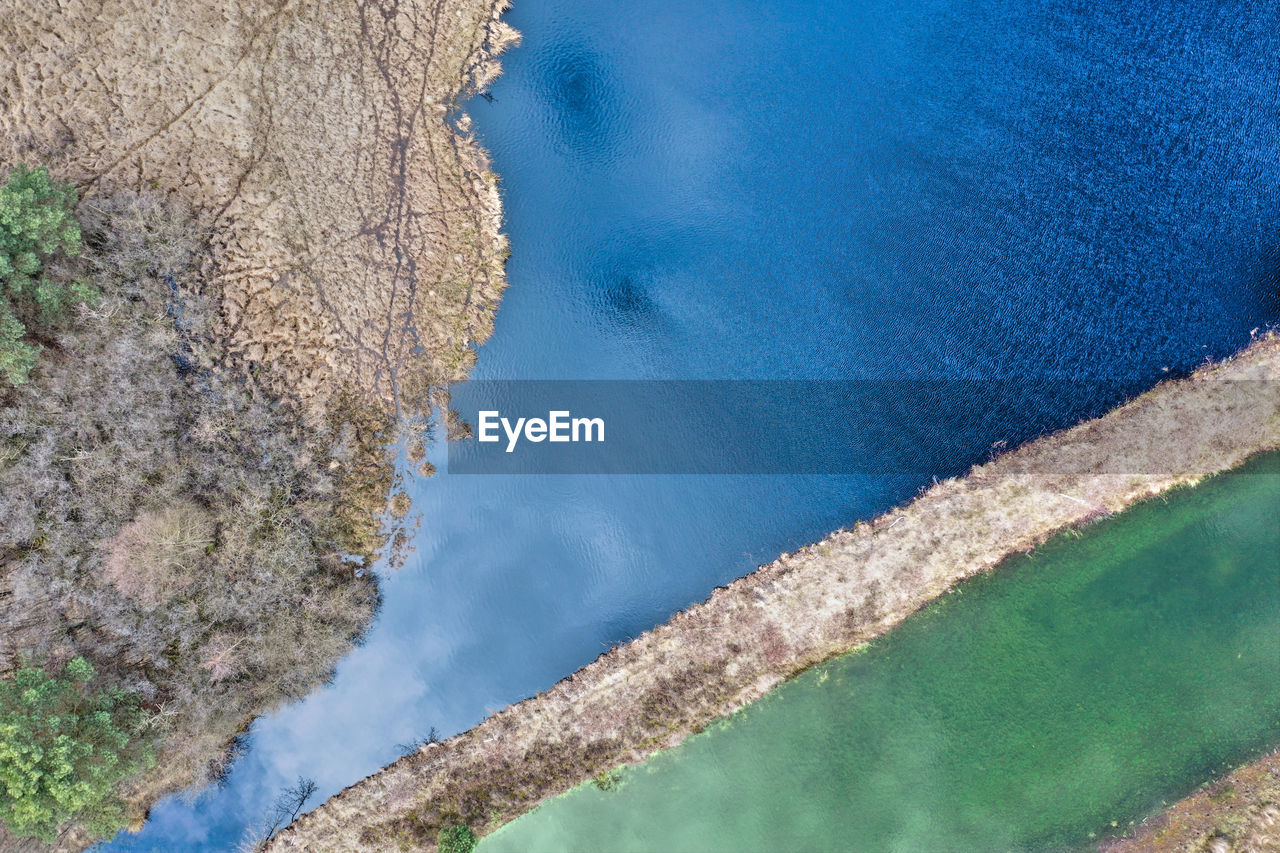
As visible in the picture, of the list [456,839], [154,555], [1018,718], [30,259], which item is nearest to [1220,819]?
[1018,718]

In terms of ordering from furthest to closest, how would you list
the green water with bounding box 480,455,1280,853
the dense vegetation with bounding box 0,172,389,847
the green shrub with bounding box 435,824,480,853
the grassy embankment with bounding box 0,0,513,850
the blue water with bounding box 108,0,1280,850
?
the blue water with bounding box 108,0,1280,850 < the green water with bounding box 480,455,1280,853 < the green shrub with bounding box 435,824,480,853 < the grassy embankment with bounding box 0,0,513,850 < the dense vegetation with bounding box 0,172,389,847

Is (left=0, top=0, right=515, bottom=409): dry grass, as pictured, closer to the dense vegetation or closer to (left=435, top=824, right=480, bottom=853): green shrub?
the dense vegetation

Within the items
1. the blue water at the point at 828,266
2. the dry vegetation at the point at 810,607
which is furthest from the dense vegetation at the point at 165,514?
the dry vegetation at the point at 810,607

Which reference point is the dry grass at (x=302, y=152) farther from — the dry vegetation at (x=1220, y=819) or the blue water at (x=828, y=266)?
the dry vegetation at (x=1220, y=819)

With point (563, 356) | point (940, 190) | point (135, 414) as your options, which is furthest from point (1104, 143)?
point (135, 414)

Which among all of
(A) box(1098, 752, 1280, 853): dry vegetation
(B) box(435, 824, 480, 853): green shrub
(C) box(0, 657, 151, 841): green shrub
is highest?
(C) box(0, 657, 151, 841): green shrub

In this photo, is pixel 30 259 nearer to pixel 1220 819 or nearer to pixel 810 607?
pixel 810 607

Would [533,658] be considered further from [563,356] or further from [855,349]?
[855,349]

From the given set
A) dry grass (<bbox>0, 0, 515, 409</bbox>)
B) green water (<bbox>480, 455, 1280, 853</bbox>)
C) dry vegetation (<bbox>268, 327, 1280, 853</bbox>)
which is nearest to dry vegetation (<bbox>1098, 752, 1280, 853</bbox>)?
green water (<bbox>480, 455, 1280, 853</bbox>)
